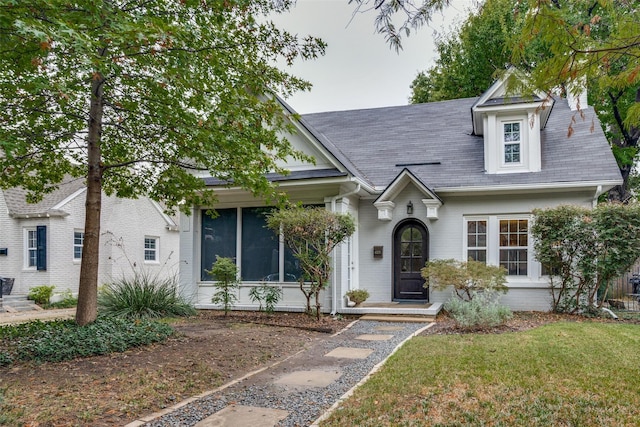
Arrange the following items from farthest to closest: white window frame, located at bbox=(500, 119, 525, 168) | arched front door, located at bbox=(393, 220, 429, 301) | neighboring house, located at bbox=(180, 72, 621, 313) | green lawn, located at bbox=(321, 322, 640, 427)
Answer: arched front door, located at bbox=(393, 220, 429, 301) < white window frame, located at bbox=(500, 119, 525, 168) < neighboring house, located at bbox=(180, 72, 621, 313) < green lawn, located at bbox=(321, 322, 640, 427)

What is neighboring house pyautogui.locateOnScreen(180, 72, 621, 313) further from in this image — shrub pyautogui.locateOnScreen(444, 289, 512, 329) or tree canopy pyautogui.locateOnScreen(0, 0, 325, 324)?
tree canopy pyautogui.locateOnScreen(0, 0, 325, 324)

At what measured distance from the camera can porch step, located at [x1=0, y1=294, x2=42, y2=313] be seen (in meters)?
15.1

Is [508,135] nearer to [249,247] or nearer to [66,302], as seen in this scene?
[249,247]

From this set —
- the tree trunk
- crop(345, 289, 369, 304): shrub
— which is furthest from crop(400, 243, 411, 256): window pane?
the tree trunk

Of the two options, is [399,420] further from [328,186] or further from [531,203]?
[531,203]

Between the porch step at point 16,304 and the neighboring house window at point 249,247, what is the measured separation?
7.38 metres

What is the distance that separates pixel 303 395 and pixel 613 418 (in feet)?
9.27

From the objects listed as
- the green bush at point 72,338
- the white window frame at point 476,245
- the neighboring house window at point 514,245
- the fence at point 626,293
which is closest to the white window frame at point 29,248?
the green bush at point 72,338

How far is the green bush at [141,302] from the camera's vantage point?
9898 millimetres

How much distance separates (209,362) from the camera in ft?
20.7

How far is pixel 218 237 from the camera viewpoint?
40.9 feet

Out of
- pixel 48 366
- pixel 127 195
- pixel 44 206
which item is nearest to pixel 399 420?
pixel 48 366

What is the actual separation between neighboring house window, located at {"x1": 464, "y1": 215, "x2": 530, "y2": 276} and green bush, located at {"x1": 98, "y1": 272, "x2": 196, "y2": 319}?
7.22 metres

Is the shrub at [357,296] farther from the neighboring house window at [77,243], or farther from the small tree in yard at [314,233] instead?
the neighboring house window at [77,243]
